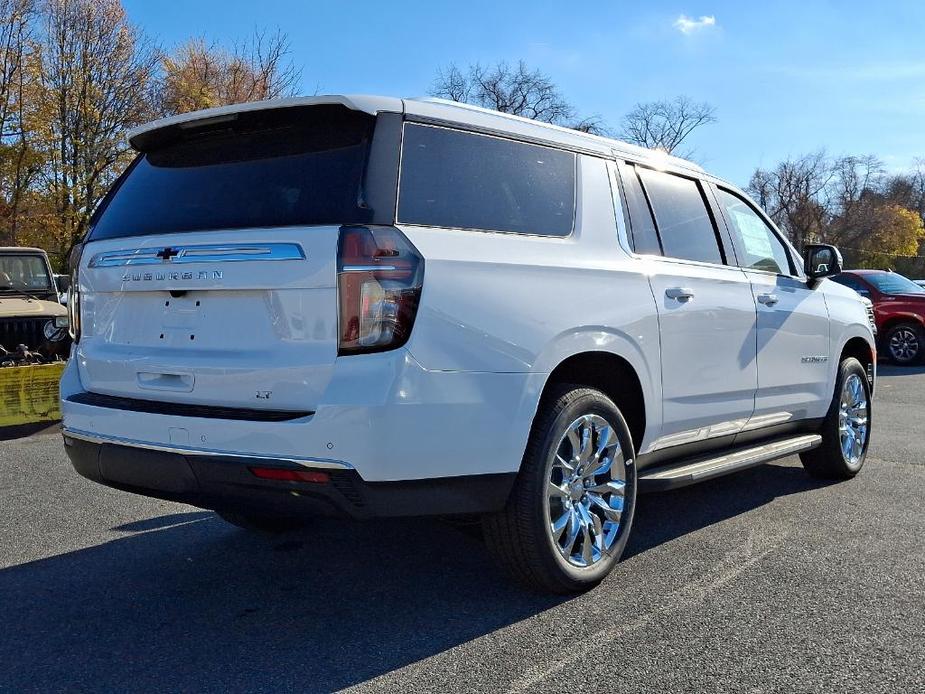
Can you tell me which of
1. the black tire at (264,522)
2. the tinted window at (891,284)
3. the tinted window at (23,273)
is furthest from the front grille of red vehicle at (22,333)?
the tinted window at (891,284)

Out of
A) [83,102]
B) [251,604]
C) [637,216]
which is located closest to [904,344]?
[637,216]

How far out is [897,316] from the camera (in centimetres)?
1498

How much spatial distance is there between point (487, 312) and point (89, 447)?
163 centimetres

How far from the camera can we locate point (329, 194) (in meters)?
2.95

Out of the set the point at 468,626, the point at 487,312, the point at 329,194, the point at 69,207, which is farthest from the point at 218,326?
the point at 69,207

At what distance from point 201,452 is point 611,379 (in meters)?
1.82

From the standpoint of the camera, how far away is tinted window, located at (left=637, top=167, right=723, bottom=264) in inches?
167

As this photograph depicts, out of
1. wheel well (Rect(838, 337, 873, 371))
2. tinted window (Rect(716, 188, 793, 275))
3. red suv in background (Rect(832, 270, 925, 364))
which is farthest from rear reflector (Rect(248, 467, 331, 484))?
red suv in background (Rect(832, 270, 925, 364))

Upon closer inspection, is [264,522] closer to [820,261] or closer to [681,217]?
[681,217]

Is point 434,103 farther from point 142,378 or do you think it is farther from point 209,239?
point 142,378

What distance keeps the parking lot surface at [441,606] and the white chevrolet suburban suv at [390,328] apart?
35 cm

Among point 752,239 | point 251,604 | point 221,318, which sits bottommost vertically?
point 251,604

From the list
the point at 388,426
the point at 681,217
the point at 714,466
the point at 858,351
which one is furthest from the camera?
the point at 858,351

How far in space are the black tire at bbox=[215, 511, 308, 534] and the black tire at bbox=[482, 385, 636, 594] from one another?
1431mm
